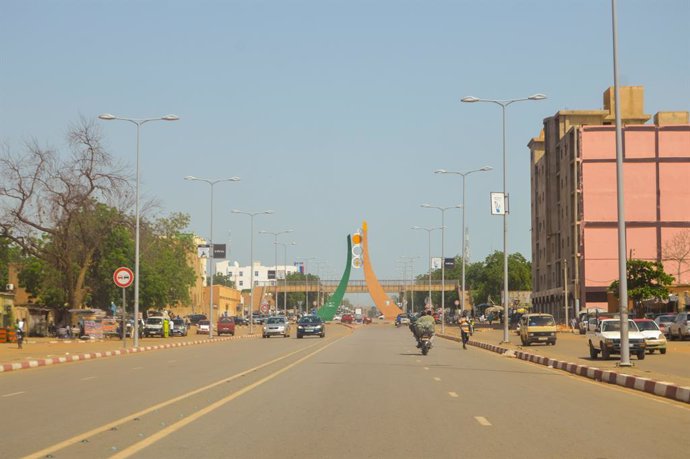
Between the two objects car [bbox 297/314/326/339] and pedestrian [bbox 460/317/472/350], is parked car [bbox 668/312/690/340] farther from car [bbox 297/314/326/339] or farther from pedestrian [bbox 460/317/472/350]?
car [bbox 297/314/326/339]

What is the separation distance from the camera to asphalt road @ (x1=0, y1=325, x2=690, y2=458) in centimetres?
1138

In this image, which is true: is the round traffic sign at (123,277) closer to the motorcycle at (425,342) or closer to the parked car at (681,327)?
the motorcycle at (425,342)

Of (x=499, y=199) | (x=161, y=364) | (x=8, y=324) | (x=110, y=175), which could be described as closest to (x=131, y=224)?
(x=110, y=175)

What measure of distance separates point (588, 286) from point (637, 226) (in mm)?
8129

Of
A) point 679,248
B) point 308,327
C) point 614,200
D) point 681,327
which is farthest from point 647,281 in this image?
point 614,200

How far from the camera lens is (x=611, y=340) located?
3628 centimetres

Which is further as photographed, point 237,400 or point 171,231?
point 171,231

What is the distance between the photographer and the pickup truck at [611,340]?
1411 inches

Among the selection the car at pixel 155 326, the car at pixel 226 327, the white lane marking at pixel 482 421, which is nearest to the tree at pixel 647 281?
the car at pixel 226 327

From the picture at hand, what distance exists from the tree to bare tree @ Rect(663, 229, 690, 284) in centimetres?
2096

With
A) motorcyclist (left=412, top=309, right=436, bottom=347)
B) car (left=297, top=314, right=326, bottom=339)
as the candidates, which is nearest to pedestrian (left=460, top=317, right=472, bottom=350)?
motorcyclist (left=412, top=309, right=436, bottom=347)

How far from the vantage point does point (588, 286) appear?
10275 centimetres

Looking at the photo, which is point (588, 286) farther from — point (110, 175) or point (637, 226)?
point (110, 175)

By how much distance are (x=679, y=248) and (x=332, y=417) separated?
297 ft
